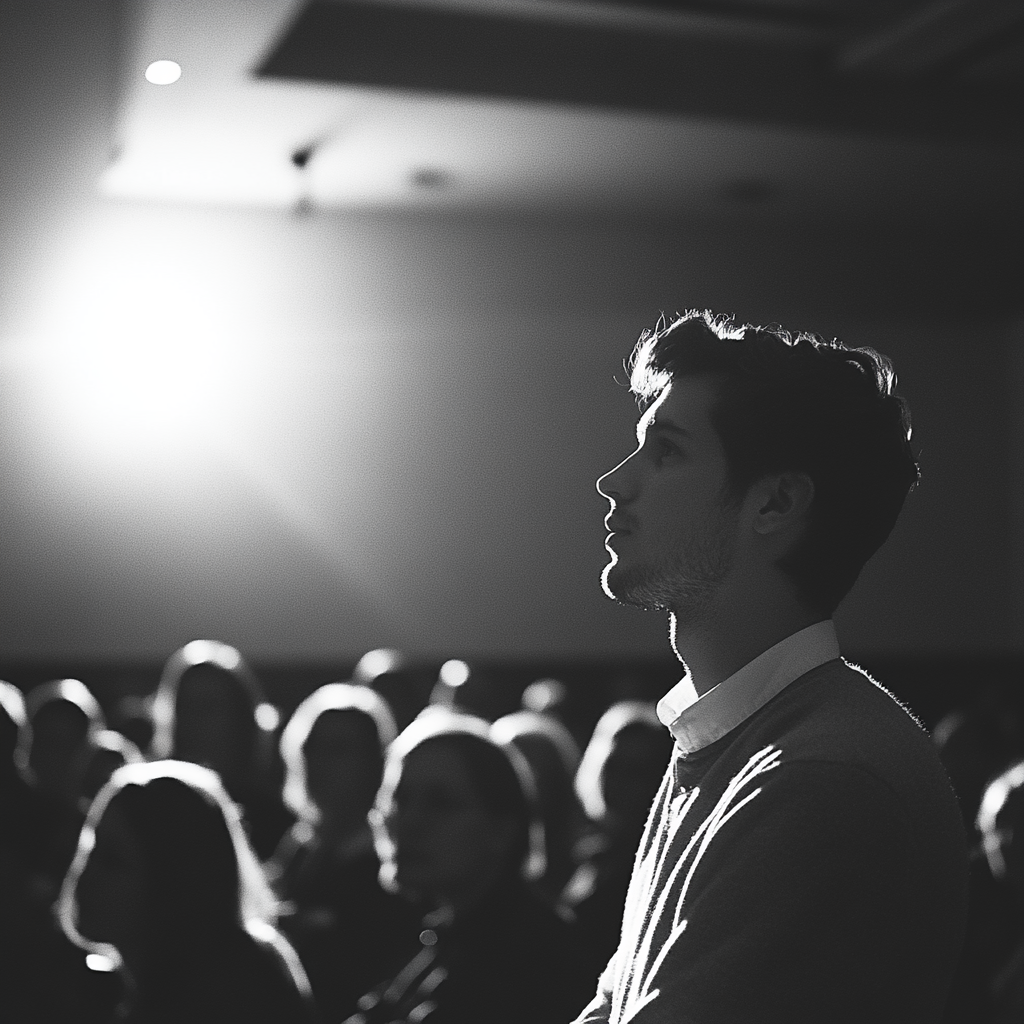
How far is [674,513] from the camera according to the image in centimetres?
146

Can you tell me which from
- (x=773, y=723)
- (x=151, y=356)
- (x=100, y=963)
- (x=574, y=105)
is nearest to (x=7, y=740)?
(x=100, y=963)

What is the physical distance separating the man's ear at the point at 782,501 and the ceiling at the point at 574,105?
4.27m

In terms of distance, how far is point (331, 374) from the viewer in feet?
32.6

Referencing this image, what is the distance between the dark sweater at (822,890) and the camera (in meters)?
1.11

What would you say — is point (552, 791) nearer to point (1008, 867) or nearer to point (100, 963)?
point (1008, 867)

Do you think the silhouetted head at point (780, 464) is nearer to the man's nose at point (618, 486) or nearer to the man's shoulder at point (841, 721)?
the man's nose at point (618, 486)

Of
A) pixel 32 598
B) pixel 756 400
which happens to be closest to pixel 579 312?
pixel 32 598

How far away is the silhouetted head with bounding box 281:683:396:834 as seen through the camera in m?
3.94

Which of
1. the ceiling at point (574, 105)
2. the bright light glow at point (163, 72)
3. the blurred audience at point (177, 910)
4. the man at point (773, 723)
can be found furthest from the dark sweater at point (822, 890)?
the bright light glow at point (163, 72)

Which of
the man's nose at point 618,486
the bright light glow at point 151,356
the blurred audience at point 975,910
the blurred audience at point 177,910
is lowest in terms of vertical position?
the blurred audience at point 975,910

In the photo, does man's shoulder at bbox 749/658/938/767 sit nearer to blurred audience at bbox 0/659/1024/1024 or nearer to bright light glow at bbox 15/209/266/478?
blurred audience at bbox 0/659/1024/1024

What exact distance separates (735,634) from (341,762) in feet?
8.95

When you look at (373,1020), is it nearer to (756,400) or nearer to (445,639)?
(756,400)

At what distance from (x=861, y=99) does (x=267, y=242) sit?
11.5 ft
